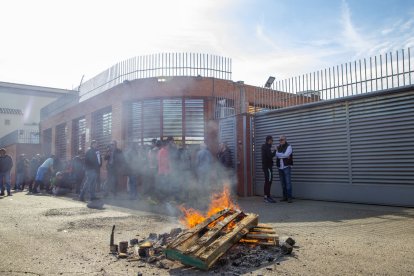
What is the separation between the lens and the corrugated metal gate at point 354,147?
8383 mm

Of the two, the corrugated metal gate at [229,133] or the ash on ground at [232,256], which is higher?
the corrugated metal gate at [229,133]

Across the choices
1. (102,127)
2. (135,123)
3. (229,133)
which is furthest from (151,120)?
(102,127)

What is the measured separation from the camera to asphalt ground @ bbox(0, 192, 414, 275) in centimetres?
402

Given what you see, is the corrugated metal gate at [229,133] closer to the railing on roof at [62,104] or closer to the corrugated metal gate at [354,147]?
the corrugated metal gate at [354,147]

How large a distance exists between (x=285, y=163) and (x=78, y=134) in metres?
14.4

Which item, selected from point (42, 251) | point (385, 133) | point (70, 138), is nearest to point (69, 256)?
point (42, 251)

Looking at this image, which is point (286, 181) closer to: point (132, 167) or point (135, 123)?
point (132, 167)

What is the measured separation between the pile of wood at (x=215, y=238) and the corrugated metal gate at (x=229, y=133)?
689 cm

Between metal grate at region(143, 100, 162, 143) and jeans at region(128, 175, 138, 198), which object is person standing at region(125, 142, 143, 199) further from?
metal grate at region(143, 100, 162, 143)

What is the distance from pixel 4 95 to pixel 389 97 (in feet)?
125

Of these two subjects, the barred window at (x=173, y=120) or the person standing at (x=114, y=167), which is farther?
the barred window at (x=173, y=120)

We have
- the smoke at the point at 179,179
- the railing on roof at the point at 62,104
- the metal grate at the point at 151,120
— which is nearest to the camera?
the smoke at the point at 179,179

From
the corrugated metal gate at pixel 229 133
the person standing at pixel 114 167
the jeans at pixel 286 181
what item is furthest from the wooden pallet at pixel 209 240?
the person standing at pixel 114 167

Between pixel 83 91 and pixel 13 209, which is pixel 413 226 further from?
pixel 83 91
